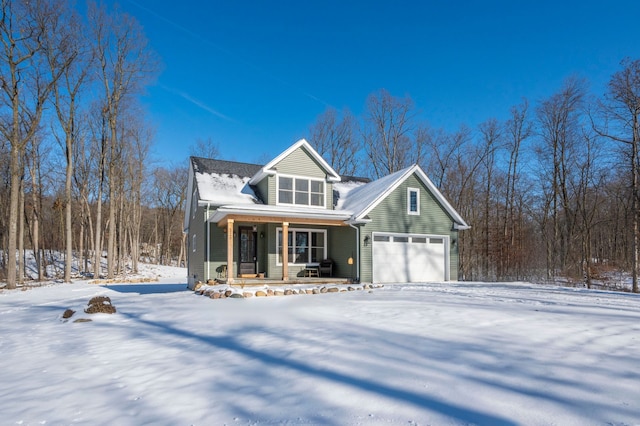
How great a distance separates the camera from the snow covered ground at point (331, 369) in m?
3.21

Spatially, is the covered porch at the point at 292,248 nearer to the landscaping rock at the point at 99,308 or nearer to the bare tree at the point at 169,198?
the landscaping rock at the point at 99,308

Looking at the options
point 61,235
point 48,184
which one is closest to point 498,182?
point 48,184

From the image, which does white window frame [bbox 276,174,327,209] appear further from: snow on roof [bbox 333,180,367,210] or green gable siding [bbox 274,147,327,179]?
snow on roof [bbox 333,180,367,210]

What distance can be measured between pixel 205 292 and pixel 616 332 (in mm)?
9981

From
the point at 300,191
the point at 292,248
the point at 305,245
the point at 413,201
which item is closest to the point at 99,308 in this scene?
the point at 292,248

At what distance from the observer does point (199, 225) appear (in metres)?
15.7

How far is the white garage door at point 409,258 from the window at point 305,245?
2308mm

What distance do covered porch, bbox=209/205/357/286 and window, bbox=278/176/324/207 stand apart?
2.96 ft

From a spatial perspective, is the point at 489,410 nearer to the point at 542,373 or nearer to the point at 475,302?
the point at 542,373

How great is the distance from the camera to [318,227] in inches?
635

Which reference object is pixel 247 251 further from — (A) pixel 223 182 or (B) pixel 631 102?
(B) pixel 631 102

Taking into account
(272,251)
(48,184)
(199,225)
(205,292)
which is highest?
(48,184)

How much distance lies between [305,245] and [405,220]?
428 cm

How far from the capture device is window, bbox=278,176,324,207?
15.5 m
